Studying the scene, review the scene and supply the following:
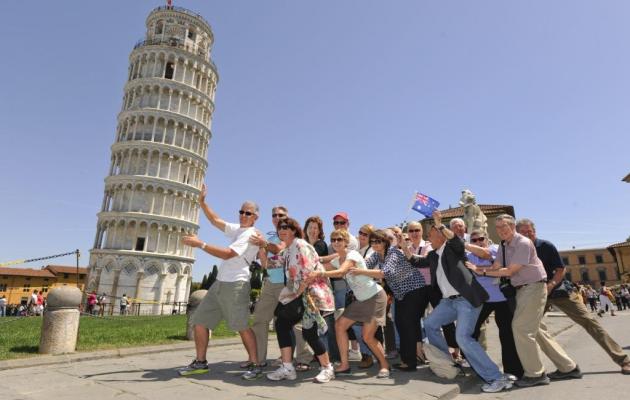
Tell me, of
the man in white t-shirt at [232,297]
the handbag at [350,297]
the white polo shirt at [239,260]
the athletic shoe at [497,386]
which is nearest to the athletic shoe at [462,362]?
the athletic shoe at [497,386]

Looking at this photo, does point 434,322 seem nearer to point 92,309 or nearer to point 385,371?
point 385,371

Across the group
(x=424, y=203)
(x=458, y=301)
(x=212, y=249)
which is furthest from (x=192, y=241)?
(x=424, y=203)

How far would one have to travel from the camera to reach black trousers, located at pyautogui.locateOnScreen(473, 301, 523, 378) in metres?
4.80

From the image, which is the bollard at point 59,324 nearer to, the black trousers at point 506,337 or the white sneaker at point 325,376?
the white sneaker at point 325,376

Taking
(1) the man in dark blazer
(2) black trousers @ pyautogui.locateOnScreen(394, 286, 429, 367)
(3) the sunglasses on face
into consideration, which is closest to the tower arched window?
(3) the sunglasses on face

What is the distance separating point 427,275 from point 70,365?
18.8 ft

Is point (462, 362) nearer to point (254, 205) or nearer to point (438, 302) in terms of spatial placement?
point (438, 302)

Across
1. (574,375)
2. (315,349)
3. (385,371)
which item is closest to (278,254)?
(315,349)

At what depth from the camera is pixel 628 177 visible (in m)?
28.2

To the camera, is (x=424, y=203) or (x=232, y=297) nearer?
(x=232, y=297)

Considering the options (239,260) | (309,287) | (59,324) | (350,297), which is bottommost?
(59,324)

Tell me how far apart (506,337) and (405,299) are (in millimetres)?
1418

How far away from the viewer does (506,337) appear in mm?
4902

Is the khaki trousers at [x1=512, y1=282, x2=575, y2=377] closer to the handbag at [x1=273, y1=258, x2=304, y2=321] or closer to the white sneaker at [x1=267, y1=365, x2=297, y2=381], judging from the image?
the handbag at [x1=273, y1=258, x2=304, y2=321]
